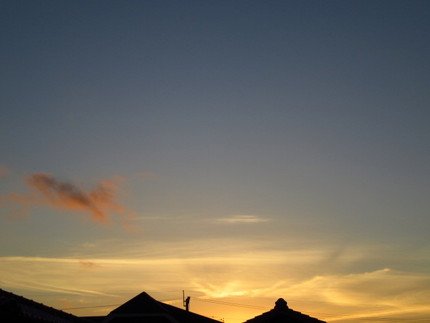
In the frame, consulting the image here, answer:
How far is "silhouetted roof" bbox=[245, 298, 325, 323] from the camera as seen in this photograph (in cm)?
2167

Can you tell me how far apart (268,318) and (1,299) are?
1239 cm

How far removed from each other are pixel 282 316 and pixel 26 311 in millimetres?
11863

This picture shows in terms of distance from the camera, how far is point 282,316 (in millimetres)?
21844

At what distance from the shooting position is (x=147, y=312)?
34062 mm

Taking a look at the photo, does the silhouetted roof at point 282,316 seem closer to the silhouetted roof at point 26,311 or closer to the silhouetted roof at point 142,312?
the silhouetted roof at point 26,311

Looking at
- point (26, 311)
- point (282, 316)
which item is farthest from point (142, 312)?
point (26, 311)

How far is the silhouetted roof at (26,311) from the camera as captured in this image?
45.5 feet

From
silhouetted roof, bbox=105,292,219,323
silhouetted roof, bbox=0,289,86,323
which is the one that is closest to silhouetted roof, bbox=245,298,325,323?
silhouetted roof, bbox=0,289,86,323

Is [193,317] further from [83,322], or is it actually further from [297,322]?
[297,322]

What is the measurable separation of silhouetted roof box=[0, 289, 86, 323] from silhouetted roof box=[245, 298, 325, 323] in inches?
384

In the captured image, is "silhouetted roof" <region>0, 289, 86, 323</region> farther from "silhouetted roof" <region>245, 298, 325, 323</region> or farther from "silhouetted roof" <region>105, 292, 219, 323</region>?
"silhouetted roof" <region>245, 298, 325, 323</region>

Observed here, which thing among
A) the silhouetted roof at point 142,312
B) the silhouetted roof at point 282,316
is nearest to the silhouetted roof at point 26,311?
the silhouetted roof at point 142,312

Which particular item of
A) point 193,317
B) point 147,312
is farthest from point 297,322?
point 193,317

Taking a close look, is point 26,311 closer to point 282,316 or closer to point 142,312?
point 282,316
